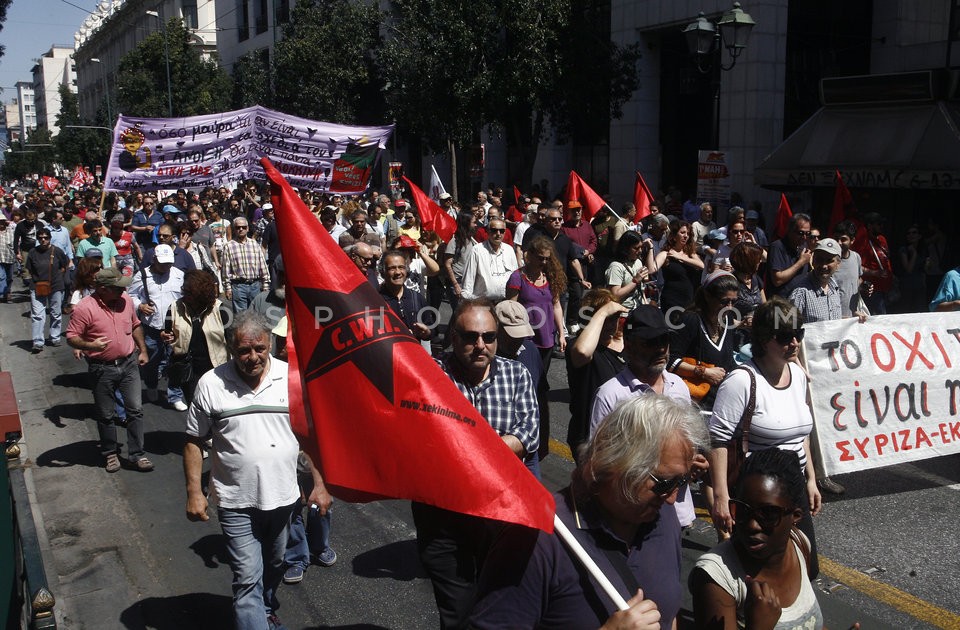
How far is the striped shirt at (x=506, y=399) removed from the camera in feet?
12.7

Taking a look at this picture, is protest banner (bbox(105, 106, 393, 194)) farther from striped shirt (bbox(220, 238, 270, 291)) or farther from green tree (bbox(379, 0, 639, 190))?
green tree (bbox(379, 0, 639, 190))

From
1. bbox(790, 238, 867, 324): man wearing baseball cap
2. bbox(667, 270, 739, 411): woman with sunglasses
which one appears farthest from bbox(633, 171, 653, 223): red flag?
bbox(667, 270, 739, 411): woman with sunglasses

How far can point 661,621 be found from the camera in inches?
92.8

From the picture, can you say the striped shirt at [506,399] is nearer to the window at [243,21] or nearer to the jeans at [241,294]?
the jeans at [241,294]

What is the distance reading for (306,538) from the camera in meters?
5.12

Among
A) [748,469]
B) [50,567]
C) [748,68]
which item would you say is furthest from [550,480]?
[748,68]

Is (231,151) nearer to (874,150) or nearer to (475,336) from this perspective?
(475,336)

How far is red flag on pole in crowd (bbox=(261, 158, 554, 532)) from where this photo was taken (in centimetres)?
254

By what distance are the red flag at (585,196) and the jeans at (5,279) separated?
10.6m

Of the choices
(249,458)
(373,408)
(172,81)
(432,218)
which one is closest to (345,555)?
(249,458)

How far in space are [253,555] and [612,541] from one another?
2.22 metres

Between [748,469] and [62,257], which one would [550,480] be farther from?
[62,257]

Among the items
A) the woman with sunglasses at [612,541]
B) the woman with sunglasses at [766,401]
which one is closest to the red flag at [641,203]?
the woman with sunglasses at [766,401]

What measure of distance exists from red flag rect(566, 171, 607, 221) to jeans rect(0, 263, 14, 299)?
1055cm
